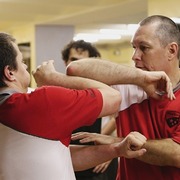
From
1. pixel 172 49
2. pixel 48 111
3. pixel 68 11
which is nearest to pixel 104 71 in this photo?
pixel 48 111

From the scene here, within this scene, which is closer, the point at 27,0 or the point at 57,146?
the point at 57,146

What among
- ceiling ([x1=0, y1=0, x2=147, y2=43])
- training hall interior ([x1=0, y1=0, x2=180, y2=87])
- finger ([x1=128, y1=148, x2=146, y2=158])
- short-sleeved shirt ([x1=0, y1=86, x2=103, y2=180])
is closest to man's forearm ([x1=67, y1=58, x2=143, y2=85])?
short-sleeved shirt ([x1=0, y1=86, x2=103, y2=180])

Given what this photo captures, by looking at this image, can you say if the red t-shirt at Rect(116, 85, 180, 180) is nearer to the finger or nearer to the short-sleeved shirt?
the finger

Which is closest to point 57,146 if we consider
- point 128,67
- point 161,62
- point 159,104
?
point 128,67

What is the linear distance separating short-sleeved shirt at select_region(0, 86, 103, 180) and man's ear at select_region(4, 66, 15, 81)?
68 millimetres

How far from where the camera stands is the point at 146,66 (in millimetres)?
1672

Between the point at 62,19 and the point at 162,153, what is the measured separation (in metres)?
5.28

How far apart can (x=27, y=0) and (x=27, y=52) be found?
2311 millimetres

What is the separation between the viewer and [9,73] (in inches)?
53.6

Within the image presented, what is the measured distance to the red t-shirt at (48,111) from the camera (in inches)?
49.8

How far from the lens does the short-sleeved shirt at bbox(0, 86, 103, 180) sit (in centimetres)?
127

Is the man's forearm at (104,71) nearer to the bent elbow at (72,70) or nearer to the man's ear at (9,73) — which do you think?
the bent elbow at (72,70)

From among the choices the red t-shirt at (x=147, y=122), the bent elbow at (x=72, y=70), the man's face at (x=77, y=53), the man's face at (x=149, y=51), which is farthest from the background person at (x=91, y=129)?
the bent elbow at (x=72, y=70)

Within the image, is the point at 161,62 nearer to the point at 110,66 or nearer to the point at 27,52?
the point at 110,66
